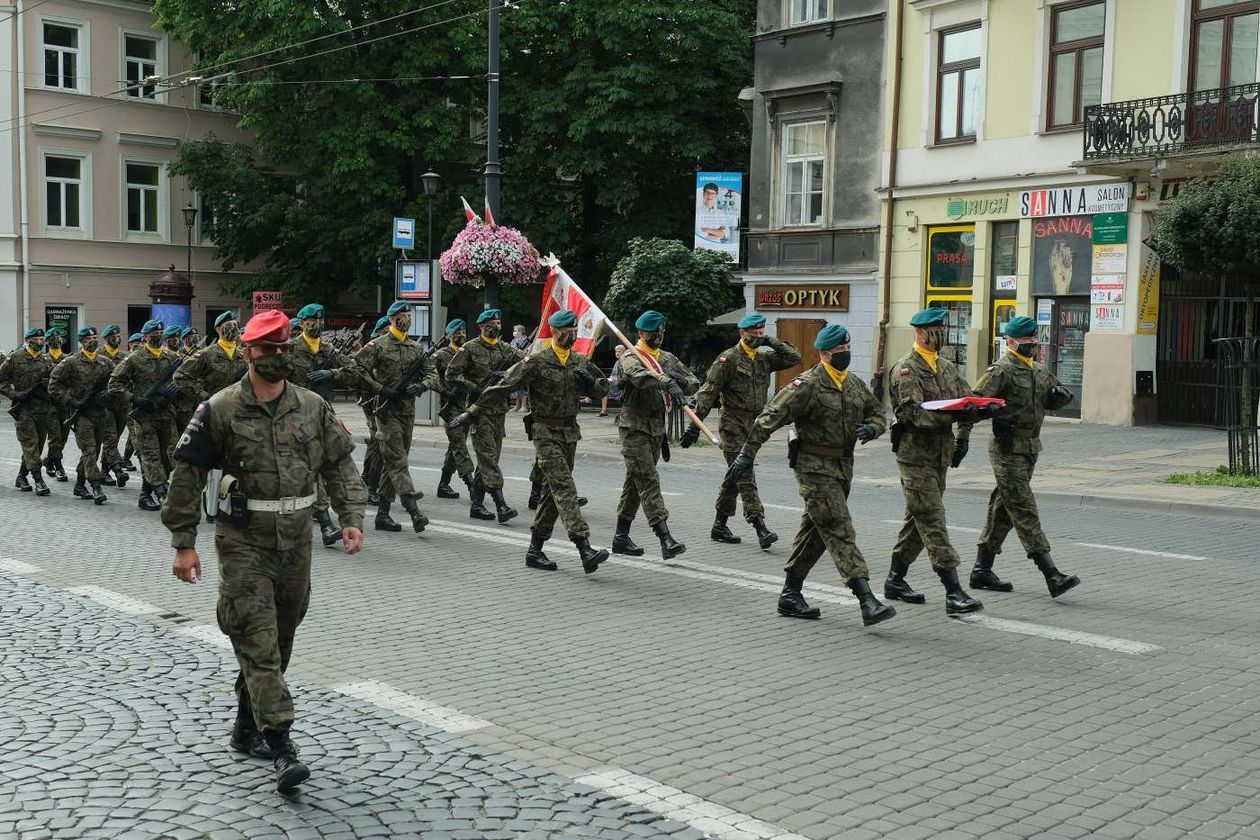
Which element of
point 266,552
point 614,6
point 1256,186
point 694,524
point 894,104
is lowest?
point 694,524

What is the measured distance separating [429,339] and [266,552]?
1843cm

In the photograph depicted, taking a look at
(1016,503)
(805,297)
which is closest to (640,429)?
(1016,503)

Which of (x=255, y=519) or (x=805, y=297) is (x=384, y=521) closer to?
(x=255, y=519)

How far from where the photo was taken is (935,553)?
8180 millimetres

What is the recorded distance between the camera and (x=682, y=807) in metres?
4.86

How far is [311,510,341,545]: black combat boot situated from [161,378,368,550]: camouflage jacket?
230 inches

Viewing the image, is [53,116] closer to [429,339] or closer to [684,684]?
[429,339]

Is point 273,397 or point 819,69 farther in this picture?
point 819,69

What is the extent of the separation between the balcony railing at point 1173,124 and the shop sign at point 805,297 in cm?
668

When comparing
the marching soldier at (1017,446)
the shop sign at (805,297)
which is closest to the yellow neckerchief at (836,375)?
the marching soldier at (1017,446)

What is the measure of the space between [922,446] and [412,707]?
12.6ft

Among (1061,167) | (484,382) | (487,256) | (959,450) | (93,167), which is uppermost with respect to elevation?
(93,167)

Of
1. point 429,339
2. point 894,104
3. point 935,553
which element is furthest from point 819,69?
point 935,553

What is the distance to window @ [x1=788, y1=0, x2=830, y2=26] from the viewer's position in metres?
27.9
